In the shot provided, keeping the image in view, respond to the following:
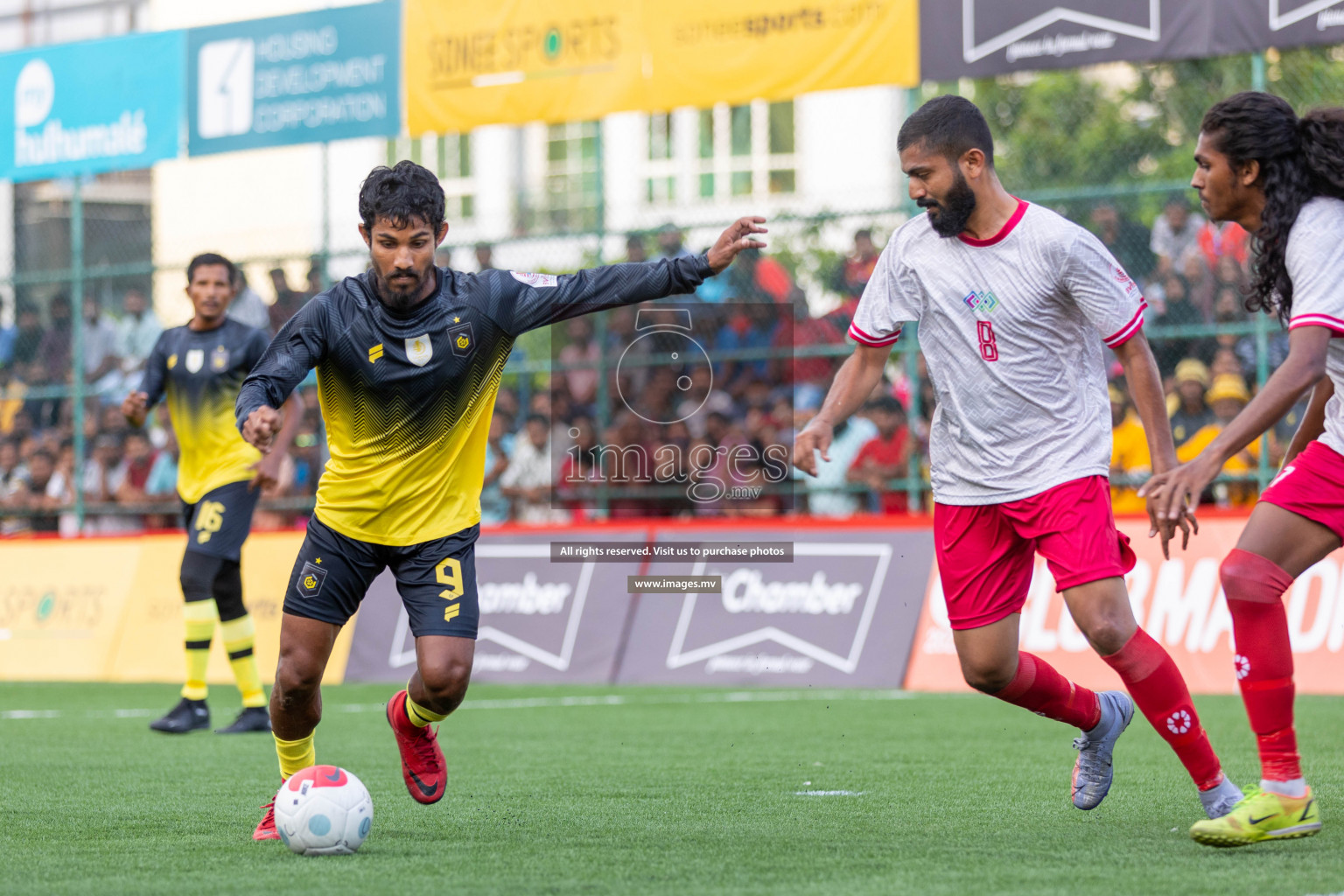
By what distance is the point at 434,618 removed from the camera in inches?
224

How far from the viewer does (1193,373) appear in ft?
40.7

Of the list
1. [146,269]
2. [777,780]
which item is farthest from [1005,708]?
[146,269]

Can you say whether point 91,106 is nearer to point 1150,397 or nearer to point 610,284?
point 610,284

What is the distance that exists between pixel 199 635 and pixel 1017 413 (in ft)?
20.0

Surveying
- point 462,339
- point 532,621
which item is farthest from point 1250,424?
point 532,621

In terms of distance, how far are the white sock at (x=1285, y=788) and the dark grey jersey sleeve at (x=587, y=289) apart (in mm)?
2383

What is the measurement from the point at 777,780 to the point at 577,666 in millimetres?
6109

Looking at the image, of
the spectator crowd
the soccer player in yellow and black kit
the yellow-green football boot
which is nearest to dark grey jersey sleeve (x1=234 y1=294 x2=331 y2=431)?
the soccer player in yellow and black kit

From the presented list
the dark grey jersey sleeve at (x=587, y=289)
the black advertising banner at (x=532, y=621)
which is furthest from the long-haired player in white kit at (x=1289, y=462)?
the black advertising banner at (x=532, y=621)

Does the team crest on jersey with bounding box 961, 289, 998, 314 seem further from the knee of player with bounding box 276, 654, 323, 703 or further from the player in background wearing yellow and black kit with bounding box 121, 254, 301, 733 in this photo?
the player in background wearing yellow and black kit with bounding box 121, 254, 301, 733

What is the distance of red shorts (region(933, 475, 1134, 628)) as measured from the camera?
5.30 metres

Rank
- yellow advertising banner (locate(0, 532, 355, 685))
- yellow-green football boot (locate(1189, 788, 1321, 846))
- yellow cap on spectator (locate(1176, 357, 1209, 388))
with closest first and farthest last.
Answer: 1. yellow-green football boot (locate(1189, 788, 1321, 846))
2. yellow cap on spectator (locate(1176, 357, 1209, 388))
3. yellow advertising banner (locate(0, 532, 355, 685))

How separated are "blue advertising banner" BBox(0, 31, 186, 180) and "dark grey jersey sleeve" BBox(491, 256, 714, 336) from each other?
442 inches

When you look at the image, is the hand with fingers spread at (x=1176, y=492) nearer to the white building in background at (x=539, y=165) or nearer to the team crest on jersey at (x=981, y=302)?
the team crest on jersey at (x=981, y=302)
